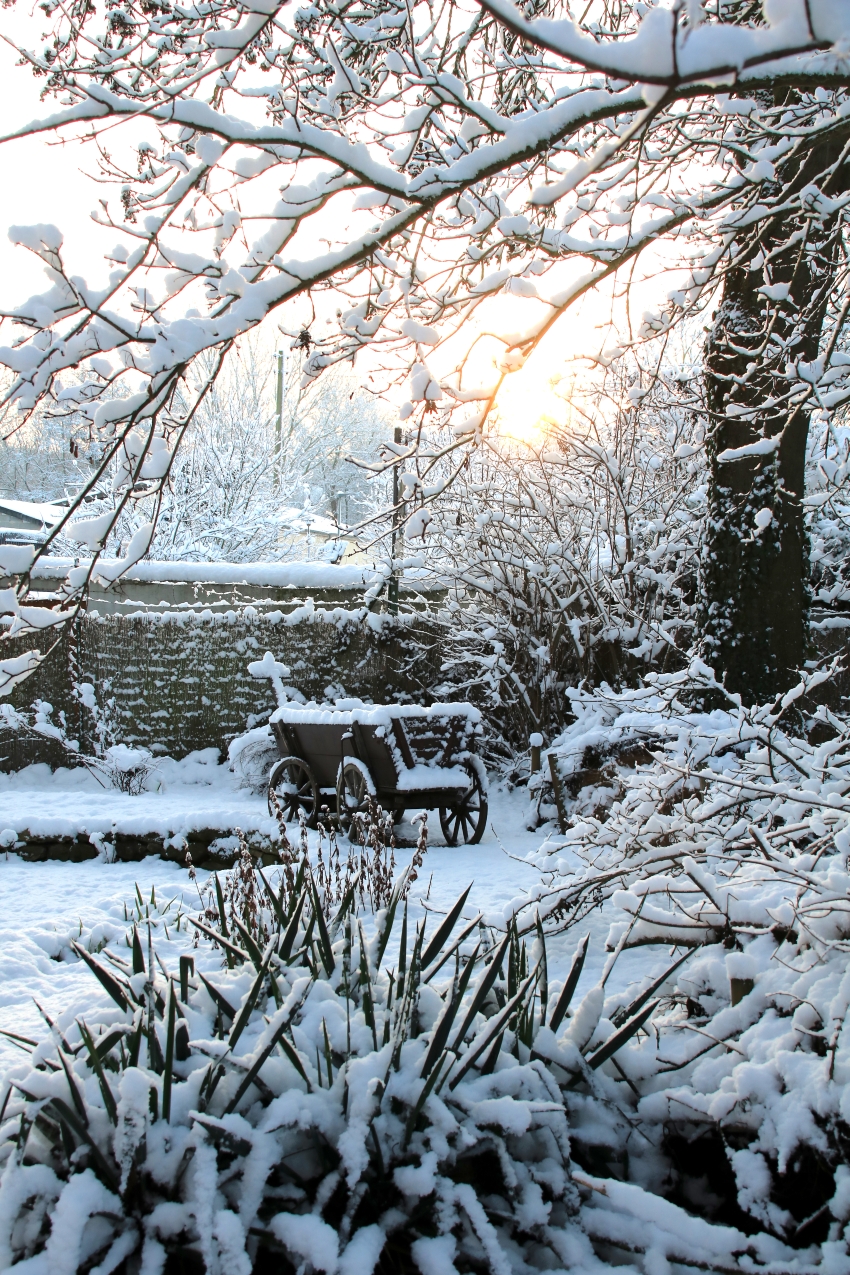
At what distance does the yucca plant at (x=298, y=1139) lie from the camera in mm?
1534

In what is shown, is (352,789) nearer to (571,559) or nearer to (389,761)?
(389,761)

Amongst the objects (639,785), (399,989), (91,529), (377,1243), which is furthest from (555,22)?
(639,785)

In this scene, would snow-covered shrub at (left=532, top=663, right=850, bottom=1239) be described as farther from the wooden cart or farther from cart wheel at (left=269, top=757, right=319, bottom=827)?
cart wheel at (left=269, top=757, right=319, bottom=827)

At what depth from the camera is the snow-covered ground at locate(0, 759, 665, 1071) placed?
3.51 metres

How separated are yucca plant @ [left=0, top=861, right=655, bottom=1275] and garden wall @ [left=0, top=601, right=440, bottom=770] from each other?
800cm

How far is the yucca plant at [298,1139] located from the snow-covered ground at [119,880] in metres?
0.52

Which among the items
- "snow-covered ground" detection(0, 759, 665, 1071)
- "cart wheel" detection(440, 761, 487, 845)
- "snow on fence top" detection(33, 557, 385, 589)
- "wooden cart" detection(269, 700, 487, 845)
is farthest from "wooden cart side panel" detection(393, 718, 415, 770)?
"snow on fence top" detection(33, 557, 385, 589)

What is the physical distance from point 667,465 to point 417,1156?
7.77m

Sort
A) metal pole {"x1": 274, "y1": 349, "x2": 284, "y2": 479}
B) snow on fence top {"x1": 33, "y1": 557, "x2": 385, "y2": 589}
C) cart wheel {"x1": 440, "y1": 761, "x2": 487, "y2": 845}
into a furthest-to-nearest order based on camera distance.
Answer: metal pole {"x1": 274, "y1": 349, "x2": 284, "y2": 479} → snow on fence top {"x1": 33, "y1": 557, "x2": 385, "y2": 589} → cart wheel {"x1": 440, "y1": 761, "x2": 487, "y2": 845}

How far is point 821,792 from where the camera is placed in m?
2.51

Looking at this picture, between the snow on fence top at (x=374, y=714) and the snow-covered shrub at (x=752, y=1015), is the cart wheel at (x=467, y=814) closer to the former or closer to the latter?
the snow on fence top at (x=374, y=714)

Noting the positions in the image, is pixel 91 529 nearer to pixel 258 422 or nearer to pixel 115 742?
pixel 115 742

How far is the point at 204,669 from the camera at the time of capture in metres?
10.1

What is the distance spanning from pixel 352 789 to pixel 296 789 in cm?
74
